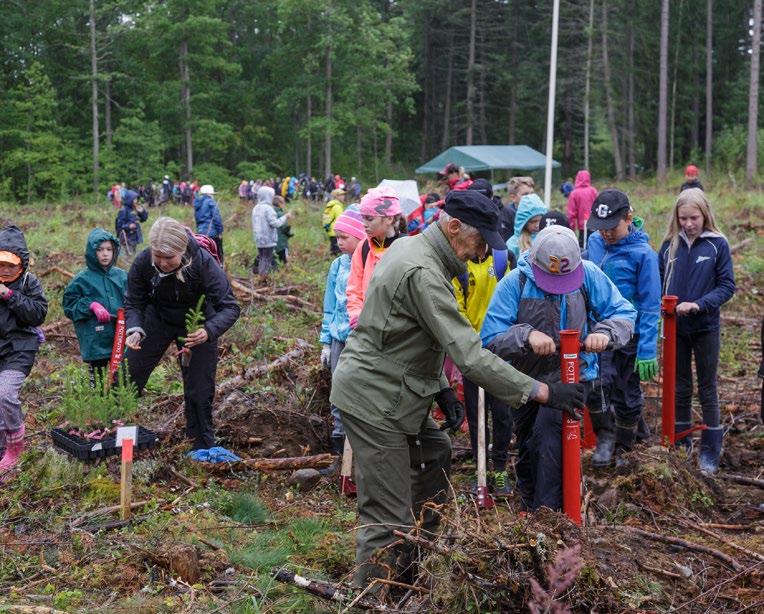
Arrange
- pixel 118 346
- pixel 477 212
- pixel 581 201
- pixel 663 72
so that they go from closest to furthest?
pixel 477 212
pixel 118 346
pixel 581 201
pixel 663 72

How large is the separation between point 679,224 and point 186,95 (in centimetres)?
4811

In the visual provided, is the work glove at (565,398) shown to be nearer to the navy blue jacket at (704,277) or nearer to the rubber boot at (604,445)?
the rubber boot at (604,445)

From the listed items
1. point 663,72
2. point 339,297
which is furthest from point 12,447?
point 663,72

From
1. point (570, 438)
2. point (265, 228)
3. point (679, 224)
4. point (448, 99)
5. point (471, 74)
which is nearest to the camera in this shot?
point (570, 438)

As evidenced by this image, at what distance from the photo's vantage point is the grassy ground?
13.3 feet

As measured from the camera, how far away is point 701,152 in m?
52.2

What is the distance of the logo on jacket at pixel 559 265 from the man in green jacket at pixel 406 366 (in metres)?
0.53

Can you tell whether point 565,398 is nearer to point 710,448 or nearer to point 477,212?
point 477,212

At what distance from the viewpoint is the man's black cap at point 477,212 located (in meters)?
3.99

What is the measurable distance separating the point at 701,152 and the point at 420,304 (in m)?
52.8

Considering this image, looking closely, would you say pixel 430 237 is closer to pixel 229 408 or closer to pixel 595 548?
pixel 595 548

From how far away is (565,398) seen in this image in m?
4.03

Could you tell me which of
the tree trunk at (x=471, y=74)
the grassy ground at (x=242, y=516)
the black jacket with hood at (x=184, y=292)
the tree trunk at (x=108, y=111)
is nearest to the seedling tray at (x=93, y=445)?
the grassy ground at (x=242, y=516)

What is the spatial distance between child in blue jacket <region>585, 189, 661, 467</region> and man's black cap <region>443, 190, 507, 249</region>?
2255 millimetres
